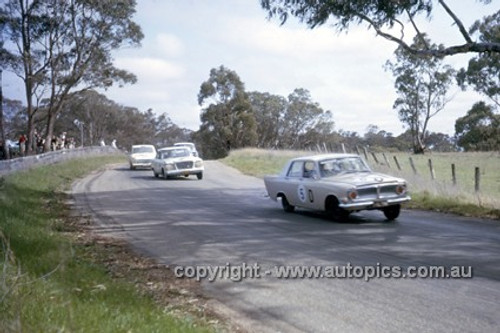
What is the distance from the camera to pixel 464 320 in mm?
5504

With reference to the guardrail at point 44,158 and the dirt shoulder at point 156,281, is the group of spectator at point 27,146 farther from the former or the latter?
the dirt shoulder at point 156,281

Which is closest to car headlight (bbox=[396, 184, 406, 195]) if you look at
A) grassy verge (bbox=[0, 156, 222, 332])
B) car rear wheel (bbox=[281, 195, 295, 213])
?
car rear wheel (bbox=[281, 195, 295, 213])

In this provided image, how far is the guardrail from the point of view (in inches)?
879

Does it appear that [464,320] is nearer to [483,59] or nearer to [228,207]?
[228,207]

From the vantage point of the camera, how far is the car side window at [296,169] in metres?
13.4

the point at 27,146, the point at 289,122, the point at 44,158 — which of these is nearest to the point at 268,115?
the point at 289,122

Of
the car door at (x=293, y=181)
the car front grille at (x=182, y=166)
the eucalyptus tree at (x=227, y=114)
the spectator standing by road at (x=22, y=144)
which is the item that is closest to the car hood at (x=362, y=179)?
the car door at (x=293, y=181)

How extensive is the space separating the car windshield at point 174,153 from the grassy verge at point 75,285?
13.8 m

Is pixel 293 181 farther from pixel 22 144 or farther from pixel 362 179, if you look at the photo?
pixel 22 144

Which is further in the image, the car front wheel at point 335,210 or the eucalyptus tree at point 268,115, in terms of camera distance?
the eucalyptus tree at point 268,115

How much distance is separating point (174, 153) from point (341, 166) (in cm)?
1513

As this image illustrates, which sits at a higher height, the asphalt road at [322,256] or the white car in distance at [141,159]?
the white car in distance at [141,159]

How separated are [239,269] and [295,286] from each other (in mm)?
1213

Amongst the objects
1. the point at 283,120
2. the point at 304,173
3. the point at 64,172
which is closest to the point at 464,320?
the point at 304,173
